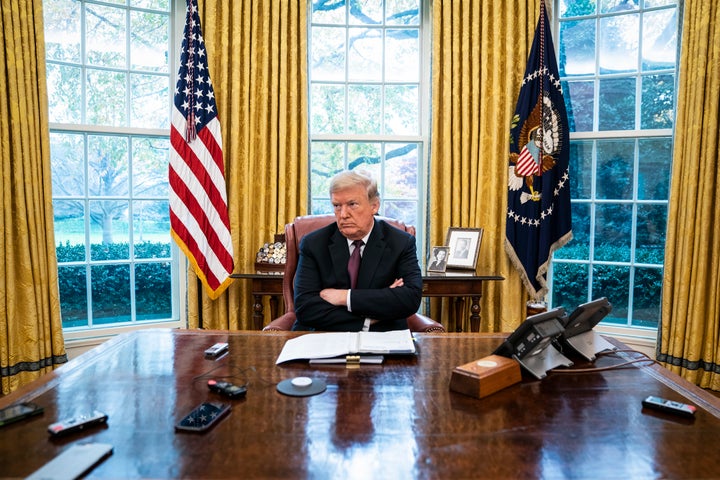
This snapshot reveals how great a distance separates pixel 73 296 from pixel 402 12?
300 centimetres

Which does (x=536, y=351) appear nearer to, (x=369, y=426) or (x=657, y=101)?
(x=369, y=426)

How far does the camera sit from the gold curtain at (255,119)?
129 inches

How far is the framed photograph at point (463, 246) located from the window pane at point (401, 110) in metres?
0.83

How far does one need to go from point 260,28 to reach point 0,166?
176 cm

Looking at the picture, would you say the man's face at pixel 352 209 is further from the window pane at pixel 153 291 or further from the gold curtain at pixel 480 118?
the window pane at pixel 153 291

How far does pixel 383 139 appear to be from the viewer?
356 cm

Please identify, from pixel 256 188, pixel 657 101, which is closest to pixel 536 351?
pixel 256 188

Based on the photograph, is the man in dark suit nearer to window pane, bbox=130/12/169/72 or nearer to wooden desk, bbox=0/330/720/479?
wooden desk, bbox=0/330/720/479

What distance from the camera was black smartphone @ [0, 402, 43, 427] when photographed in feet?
3.24

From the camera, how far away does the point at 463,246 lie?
3252 millimetres

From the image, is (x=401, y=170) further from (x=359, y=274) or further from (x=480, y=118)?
(x=359, y=274)

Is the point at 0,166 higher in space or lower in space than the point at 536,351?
higher

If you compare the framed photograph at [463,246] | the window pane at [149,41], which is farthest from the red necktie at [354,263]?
the window pane at [149,41]

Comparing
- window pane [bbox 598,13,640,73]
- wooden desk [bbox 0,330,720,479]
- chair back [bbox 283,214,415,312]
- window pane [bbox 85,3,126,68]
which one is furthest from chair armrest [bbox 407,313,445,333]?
window pane [bbox 85,3,126,68]
